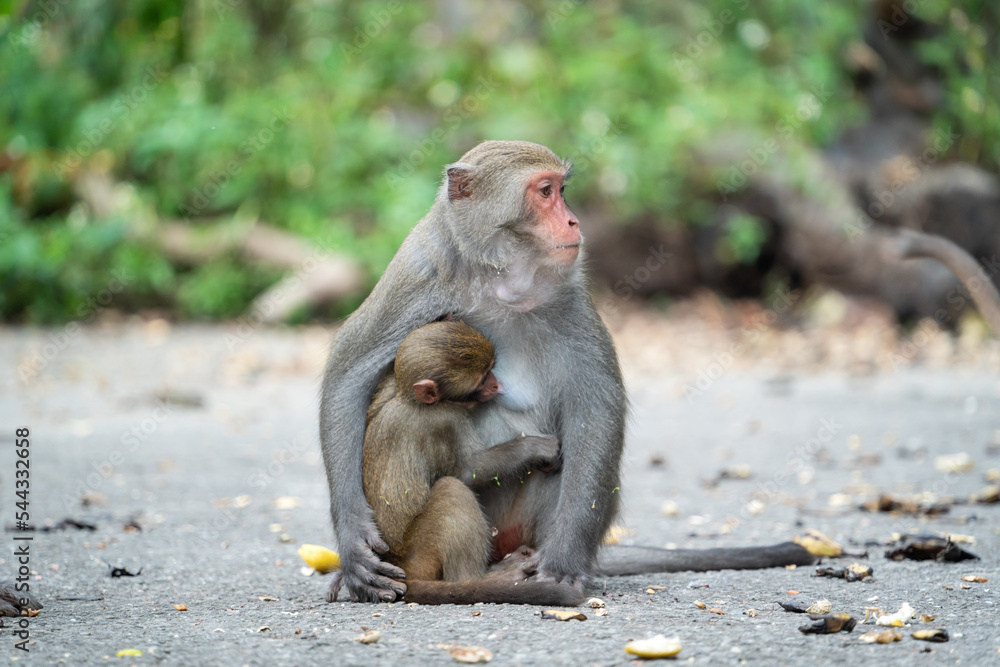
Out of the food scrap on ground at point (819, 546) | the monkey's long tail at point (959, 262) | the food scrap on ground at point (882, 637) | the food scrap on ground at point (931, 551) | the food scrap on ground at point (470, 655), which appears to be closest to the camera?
the food scrap on ground at point (470, 655)

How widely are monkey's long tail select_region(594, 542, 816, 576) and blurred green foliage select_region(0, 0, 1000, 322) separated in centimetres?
872

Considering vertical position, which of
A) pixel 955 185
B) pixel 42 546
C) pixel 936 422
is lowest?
pixel 42 546

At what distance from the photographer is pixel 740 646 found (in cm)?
282

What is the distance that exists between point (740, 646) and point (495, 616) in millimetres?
770

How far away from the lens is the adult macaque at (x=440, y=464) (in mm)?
3498

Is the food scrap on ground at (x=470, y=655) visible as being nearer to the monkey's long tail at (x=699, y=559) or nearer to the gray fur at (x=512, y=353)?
the gray fur at (x=512, y=353)

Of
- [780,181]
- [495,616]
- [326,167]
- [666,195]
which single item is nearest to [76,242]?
[326,167]

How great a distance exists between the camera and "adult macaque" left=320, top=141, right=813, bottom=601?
12.0 feet

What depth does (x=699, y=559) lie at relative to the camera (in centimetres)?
406

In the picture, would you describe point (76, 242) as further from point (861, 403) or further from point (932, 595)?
point (932, 595)

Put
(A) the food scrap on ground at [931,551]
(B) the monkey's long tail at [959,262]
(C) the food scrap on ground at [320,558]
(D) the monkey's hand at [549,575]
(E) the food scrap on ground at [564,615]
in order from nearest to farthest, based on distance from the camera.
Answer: (E) the food scrap on ground at [564,615] → (D) the monkey's hand at [549,575] → (A) the food scrap on ground at [931,551] → (C) the food scrap on ground at [320,558] → (B) the monkey's long tail at [959,262]

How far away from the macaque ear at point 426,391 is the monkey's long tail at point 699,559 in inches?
38.5

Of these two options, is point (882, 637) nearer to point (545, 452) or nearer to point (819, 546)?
point (545, 452)

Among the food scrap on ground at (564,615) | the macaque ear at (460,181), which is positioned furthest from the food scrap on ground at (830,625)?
the macaque ear at (460,181)
